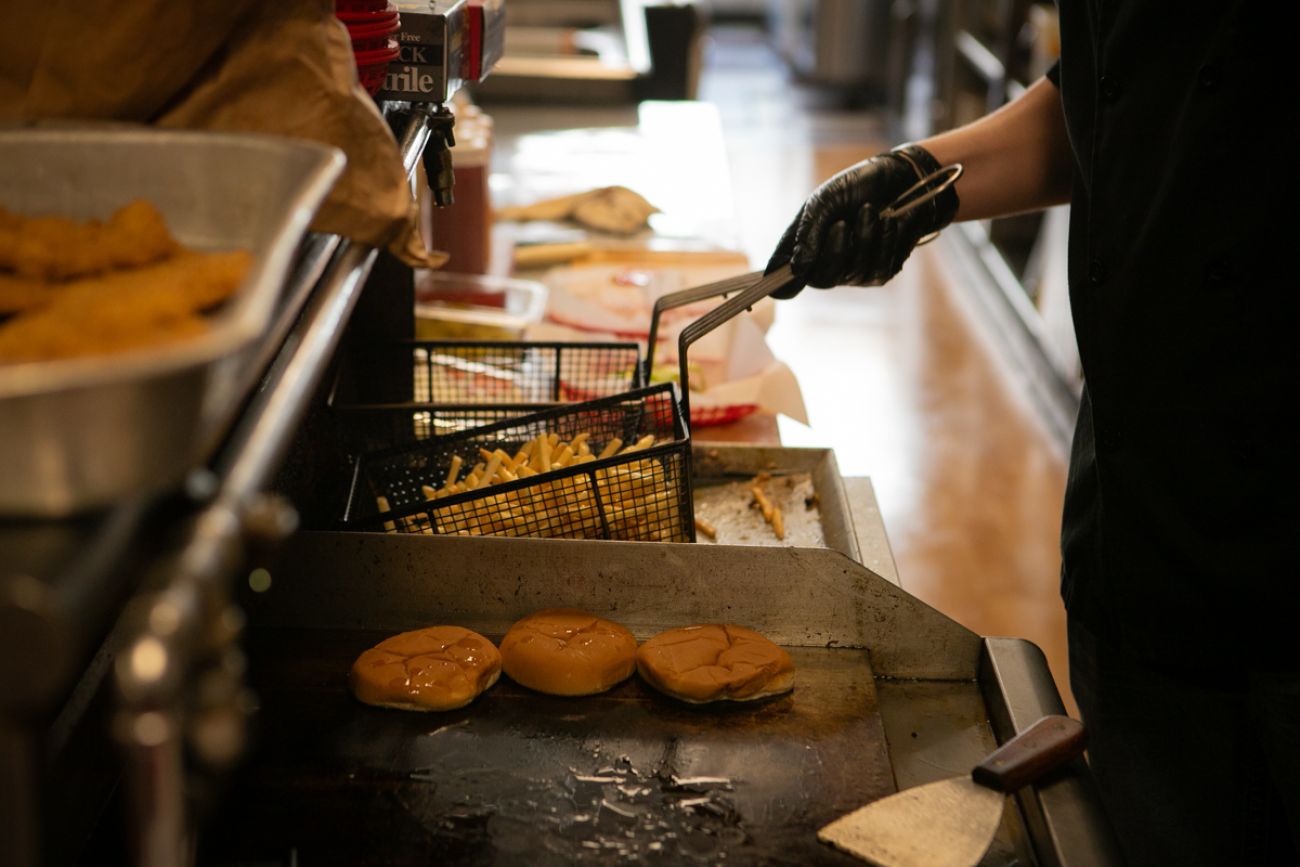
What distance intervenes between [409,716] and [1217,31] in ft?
4.09

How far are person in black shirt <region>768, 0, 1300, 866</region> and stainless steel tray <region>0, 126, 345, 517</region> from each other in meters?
1.08

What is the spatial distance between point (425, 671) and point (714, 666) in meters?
0.32

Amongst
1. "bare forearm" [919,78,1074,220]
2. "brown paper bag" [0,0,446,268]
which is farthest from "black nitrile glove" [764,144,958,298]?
"brown paper bag" [0,0,446,268]

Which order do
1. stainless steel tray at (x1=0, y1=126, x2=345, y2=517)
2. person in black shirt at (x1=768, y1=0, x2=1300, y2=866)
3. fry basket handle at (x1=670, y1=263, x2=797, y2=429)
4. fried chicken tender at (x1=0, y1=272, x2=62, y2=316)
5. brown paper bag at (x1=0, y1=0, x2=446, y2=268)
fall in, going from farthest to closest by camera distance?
fry basket handle at (x1=670, y1=263, x2=797, y2=429), person in black shirt at (x1=768, y1=0, x2=1300, y2=866), brown paper bag at (x1=0, y1=0, x2=446, y2=268), fried chicken tender at (x1=0, y1=272, x2=62, y2=316), stainless steel tray at (x1=0, y1=126, x2=345, y2=517)

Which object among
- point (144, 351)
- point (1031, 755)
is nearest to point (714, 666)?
point (1031, 755)

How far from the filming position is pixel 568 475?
1.55 m

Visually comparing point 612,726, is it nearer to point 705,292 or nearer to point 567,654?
point 567,654

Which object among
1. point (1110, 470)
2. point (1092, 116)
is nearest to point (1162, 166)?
point (1092, 116)

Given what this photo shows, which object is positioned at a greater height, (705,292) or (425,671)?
(705,292)

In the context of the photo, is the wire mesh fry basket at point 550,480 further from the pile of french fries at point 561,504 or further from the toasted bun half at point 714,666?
the toasted bun half at point 714,666

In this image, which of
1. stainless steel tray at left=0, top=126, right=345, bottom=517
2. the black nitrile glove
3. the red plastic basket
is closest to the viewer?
stainless steel tray at left=0, top=126, right=345, bottom=517

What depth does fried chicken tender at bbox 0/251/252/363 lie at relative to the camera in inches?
25.3

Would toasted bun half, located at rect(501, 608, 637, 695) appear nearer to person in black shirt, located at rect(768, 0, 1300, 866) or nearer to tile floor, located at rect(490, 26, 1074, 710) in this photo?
person in black shirt, located at rect(768, 0, 1300, 866)

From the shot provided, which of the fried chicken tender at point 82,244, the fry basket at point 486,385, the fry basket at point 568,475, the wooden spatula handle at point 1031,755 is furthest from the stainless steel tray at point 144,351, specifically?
the fry basket at point 486,385
